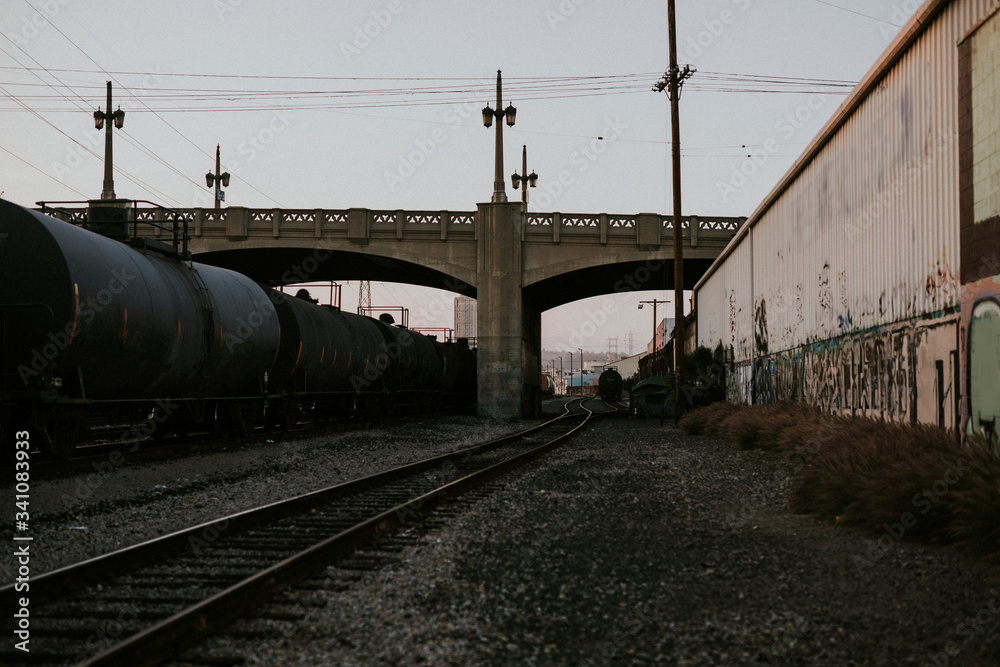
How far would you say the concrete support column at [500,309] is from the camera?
105 ft

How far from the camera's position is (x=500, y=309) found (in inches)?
1261

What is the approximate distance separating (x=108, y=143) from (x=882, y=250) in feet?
84.7

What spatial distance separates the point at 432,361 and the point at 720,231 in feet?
44.1

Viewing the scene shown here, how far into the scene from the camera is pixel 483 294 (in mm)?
32250

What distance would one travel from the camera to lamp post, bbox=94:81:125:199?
27.1 metres

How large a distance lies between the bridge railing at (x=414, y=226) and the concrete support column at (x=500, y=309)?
693 mm

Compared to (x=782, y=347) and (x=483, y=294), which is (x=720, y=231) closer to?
(x=483, y=294)

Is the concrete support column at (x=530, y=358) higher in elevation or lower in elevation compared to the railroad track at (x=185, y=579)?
higher

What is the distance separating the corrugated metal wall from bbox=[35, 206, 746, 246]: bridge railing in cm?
1300

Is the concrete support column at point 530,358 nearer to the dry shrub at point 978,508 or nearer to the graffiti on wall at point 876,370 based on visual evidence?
the graffiti on wall at point 876,370

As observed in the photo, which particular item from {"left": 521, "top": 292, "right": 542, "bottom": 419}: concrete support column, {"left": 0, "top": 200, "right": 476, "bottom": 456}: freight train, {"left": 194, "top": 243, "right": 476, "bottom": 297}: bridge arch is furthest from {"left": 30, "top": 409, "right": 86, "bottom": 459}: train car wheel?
{"left": 521, "top": 292, "right": 542, "bottom": 419}: concrete support column

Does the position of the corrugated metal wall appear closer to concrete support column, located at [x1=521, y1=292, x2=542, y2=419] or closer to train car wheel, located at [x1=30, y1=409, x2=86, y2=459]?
train car wheel, located at [x1=30, y1=409, x2=86, y2=459]

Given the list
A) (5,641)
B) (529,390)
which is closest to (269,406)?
(5,641)

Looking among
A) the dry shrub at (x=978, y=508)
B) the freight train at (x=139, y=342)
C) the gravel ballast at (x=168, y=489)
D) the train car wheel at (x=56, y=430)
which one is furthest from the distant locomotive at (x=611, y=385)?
the dry shrub at (x=978, y=508)
